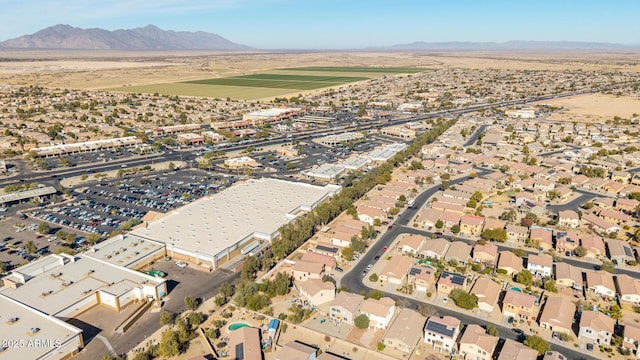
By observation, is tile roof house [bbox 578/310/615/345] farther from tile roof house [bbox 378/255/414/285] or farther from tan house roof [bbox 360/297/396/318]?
tile roof house [bbox 378/255/414/285]

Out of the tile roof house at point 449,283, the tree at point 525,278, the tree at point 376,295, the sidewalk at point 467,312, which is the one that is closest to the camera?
the sidewalk at point 467,312

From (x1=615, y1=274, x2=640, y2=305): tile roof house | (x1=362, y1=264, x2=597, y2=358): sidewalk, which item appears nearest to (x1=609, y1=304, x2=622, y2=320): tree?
(x1=615, y1=274, x2=640, y2=305): tile roof house

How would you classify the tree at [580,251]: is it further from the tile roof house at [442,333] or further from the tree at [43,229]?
the tree at [43,229]

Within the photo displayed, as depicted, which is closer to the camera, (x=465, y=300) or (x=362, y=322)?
(x=362, y=322)

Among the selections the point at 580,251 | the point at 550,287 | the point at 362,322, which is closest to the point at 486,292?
the point at 550,287

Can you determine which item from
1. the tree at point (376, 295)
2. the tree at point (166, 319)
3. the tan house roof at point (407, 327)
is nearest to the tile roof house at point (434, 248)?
the tree at point (376, 295)

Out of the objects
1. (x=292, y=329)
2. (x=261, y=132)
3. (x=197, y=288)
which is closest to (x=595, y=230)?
(x=292, y=329)

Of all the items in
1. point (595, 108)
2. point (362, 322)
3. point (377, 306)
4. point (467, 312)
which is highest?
point (595, 108)

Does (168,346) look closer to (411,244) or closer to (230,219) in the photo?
(230,219)
